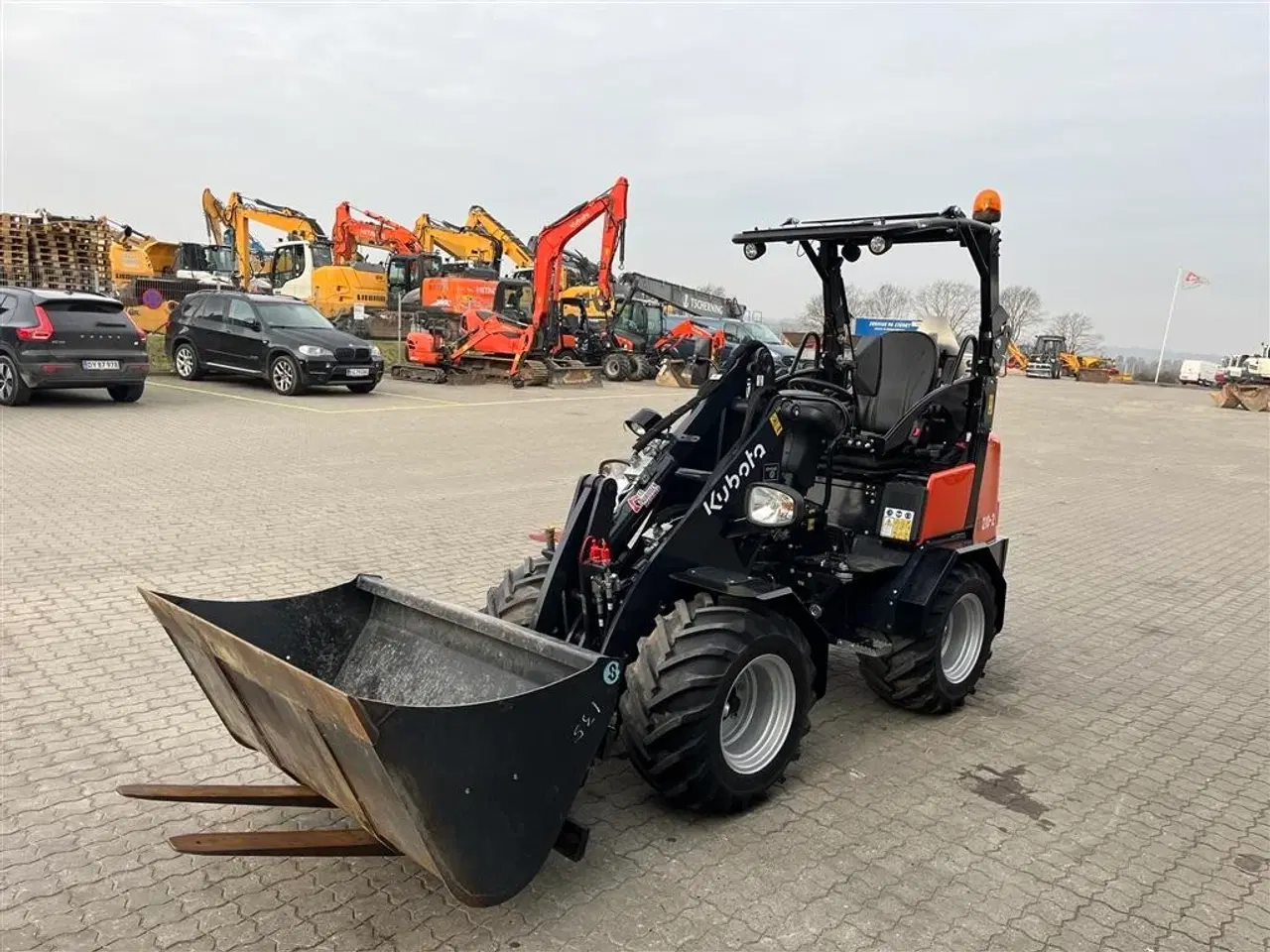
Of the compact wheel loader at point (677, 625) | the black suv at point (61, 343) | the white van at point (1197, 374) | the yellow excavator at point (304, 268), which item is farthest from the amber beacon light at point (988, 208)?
the white van at point (1197, 374)

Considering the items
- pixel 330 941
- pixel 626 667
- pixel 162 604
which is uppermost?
pixel 162 604

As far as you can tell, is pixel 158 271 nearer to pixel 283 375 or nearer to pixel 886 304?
pixel 283 375

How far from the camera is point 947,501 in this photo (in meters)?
4.73

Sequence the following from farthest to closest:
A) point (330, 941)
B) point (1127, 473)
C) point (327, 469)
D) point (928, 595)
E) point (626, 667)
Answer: point (1127, 473), point (327, 469), point (928, 595), point (626, 667), point (330, 941)

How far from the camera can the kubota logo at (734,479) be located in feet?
12.2

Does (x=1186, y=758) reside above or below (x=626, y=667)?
below

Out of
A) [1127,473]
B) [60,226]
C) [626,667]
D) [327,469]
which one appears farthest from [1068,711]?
[60,226]

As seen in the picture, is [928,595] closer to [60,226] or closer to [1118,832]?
[1118,832]

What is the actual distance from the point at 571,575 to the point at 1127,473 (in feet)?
43.0

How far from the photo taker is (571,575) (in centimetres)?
361

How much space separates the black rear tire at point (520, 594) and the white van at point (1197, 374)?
2344 inches

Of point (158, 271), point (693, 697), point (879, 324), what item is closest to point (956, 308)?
point (879, 324)

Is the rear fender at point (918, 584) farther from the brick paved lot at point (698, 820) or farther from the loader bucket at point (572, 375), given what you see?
the loader bucket at point (572, 375)

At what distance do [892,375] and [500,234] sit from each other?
2843 cm
